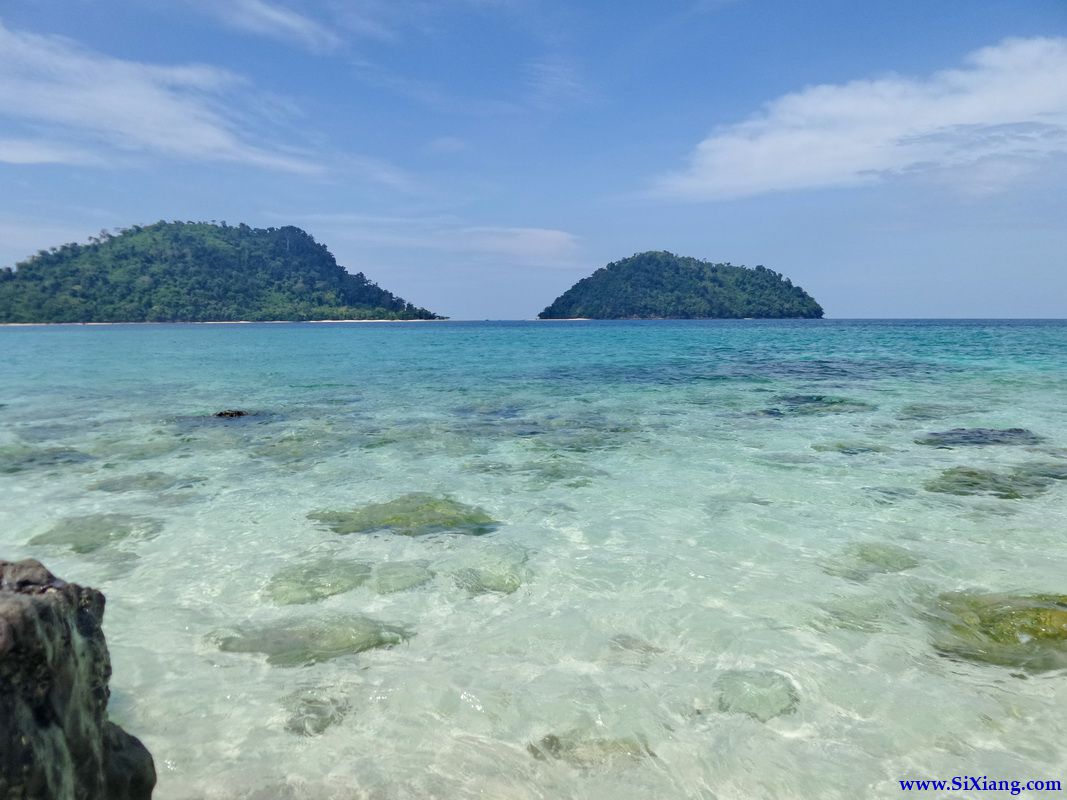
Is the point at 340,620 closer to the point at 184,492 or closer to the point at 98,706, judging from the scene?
the point at 98,706

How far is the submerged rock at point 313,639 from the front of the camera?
5.39 metres

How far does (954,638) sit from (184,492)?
407 inches

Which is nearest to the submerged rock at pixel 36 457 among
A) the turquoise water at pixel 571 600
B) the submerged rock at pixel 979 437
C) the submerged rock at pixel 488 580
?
the turquoise water at pixel 571 600

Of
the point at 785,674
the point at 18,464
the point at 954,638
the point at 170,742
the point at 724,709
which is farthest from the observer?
the point at 18,464

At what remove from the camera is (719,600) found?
20.9ft

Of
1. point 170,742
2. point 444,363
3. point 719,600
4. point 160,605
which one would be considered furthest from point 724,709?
point 444,363

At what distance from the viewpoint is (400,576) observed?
6.95 metres

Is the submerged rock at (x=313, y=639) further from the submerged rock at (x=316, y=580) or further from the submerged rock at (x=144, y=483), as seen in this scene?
the submerged rock at (x=144, y=483)

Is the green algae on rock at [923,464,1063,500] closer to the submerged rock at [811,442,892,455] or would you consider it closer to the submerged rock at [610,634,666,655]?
the submerged rock at [811,442,892,455]

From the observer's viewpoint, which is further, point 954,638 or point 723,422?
point 723,422

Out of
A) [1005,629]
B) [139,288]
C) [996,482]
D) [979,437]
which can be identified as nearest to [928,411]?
[979,437]

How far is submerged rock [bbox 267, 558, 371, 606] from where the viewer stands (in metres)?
6.50

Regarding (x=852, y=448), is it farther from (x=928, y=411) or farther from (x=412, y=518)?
(x=412, y=518)

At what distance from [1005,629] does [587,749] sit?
13.2 feet
